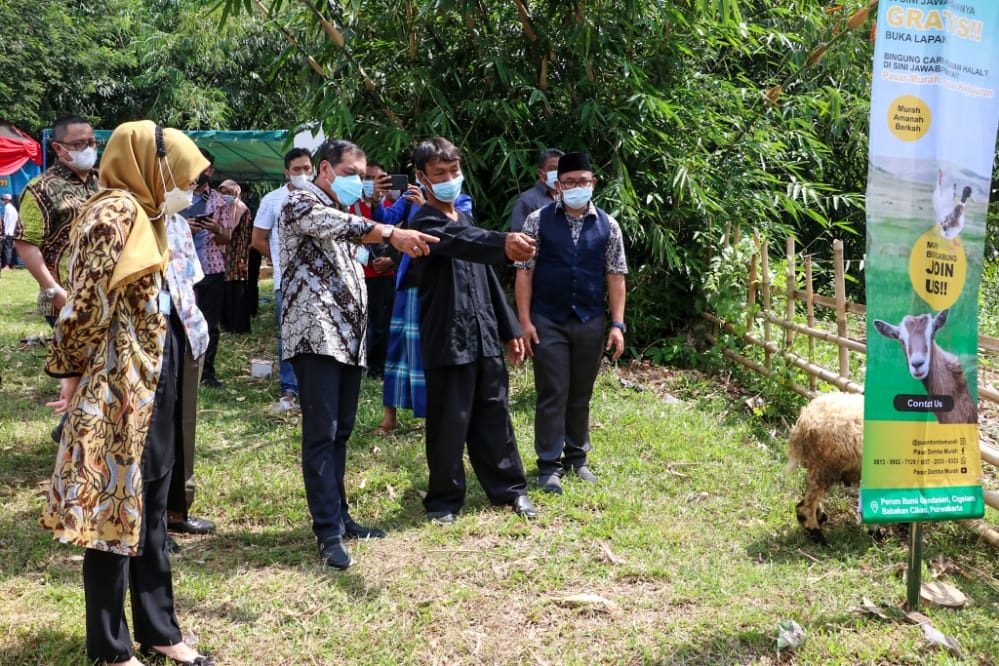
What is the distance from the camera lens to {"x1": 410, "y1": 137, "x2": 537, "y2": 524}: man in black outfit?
433cm

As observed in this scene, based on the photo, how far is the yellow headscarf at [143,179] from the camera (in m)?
2.75

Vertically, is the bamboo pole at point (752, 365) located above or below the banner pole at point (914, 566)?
above

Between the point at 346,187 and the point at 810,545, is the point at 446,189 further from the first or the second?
the point at 810,545

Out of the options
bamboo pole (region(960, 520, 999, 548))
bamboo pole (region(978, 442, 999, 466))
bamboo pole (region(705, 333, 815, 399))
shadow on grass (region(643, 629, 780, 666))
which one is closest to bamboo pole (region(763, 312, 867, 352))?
bamboo pole (region(705, 333, 815, 399))

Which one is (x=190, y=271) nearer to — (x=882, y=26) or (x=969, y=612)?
(x=882, y=26)

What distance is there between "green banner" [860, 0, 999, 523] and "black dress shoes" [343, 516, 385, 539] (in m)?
2.21

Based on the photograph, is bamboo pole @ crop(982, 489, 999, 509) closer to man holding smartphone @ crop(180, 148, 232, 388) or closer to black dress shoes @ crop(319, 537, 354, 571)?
black dress shoes @ crop(319, 537, 354, 571)

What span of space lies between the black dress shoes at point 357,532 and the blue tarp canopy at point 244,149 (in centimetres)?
862

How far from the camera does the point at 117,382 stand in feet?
9.12

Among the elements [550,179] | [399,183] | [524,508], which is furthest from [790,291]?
[524,508]

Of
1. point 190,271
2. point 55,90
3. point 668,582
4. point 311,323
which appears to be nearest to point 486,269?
point 311,323

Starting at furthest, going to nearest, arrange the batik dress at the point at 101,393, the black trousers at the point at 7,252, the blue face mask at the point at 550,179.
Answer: the black trousers at the point at 7,252
the blue face mask at the point at 550,179
the batik dress at the point at 101,393

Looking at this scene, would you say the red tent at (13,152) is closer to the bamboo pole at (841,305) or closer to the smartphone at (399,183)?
the smartphone at (399,183)

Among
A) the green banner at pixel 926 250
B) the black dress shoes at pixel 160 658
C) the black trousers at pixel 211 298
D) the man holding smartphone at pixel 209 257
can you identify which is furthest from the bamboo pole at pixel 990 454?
the black trousers at pixel 211 298
